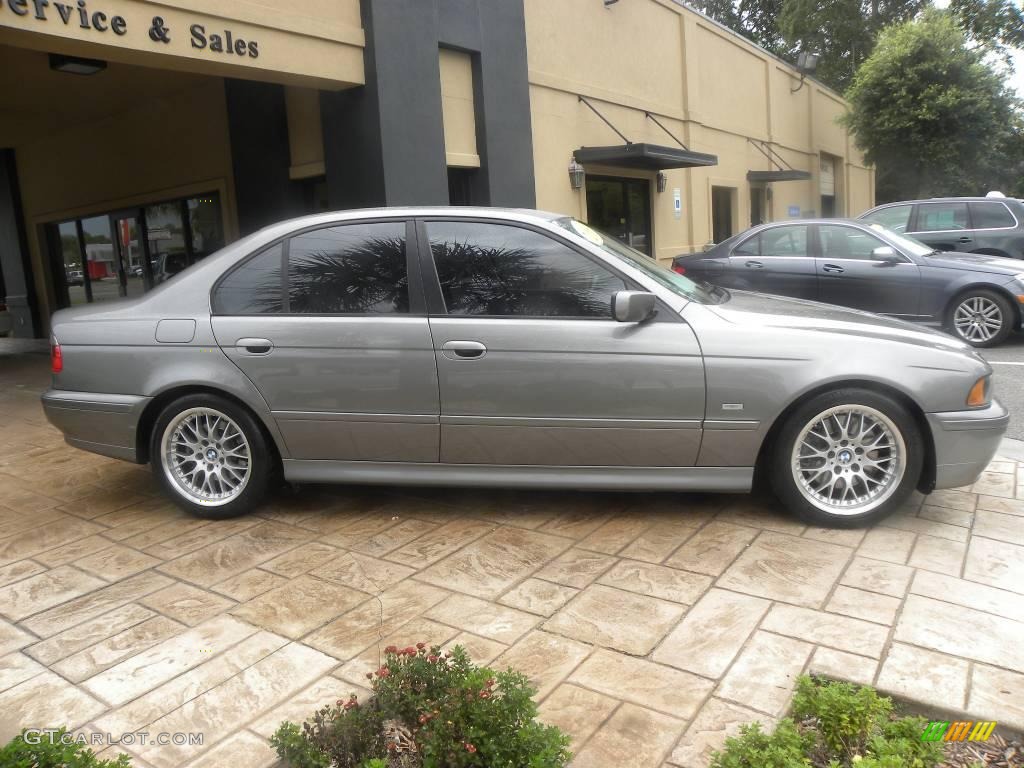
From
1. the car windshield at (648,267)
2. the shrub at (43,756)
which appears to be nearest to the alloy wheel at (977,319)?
the car windshield at (648,267)

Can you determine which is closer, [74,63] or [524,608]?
[524,608]

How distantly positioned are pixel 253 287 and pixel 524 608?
2.30 metres

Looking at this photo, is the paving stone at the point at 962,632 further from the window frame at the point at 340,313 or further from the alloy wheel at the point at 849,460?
the window frame at the point at 340,313

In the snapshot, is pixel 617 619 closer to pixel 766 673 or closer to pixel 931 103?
pixel 766 673

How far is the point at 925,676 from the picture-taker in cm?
278

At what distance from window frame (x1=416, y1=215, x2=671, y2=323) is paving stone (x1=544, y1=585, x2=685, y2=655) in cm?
137

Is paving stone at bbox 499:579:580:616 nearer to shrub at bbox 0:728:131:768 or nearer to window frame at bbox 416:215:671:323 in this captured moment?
window frame at bbox 416:215:671:323

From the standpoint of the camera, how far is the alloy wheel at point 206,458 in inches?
175

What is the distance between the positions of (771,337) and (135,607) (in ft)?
10.4

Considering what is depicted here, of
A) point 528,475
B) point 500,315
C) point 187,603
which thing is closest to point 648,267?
point 500,315

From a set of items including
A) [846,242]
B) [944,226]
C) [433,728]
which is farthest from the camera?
[944,226]

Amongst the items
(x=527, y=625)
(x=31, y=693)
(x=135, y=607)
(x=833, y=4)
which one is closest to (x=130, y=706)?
(x=31, y=693)

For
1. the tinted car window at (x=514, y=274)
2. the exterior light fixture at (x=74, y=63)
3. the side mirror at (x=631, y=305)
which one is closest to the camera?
the side mirror at (x=631, y=305)

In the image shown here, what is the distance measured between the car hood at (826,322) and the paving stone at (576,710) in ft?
6.72
